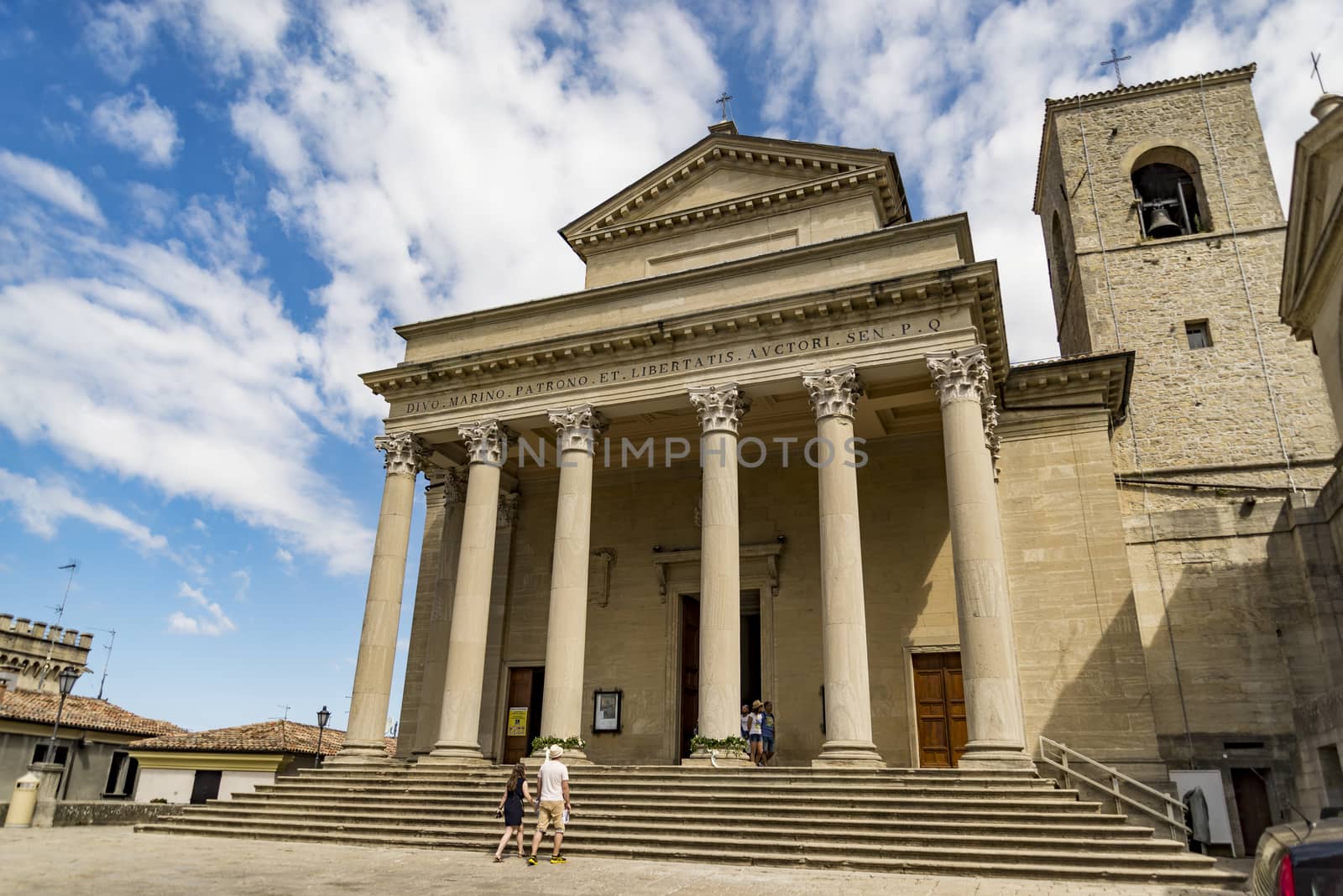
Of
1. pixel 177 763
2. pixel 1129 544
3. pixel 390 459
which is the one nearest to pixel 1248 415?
pixel 1129 544

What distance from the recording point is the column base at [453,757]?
17391 mm

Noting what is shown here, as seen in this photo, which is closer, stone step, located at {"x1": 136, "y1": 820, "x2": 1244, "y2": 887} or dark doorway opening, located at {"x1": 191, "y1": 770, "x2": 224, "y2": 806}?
stone step, located at {"x1": 136, "y1": 820, "x2": 1244, "y2": 887}

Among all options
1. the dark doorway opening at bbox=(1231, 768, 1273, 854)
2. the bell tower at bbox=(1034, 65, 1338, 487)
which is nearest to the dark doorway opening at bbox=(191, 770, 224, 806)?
the dark doorway opening at bbox=(1231, 768, 1273, 854)

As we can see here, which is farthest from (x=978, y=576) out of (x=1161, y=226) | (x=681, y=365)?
(x=1161, y=226)

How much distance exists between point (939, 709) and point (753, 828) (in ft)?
25.4

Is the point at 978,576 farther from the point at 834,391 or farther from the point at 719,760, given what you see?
the point at 719,760

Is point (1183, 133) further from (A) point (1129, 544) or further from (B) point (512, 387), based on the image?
(B) point (512, 387)

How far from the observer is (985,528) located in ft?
50.4

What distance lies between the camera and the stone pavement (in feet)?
30.1

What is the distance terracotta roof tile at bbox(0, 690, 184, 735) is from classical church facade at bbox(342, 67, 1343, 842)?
1694cm

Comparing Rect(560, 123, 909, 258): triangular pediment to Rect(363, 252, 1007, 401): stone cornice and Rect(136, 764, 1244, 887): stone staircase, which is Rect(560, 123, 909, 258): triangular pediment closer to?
Rect(363, 252, 1007, 401): stone cornice

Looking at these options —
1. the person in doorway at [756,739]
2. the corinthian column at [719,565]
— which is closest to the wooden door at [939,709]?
the person in doorway at [756,739]

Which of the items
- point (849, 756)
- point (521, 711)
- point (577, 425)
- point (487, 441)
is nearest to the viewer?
point (849, 756)

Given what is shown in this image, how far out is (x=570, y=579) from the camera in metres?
18.1
